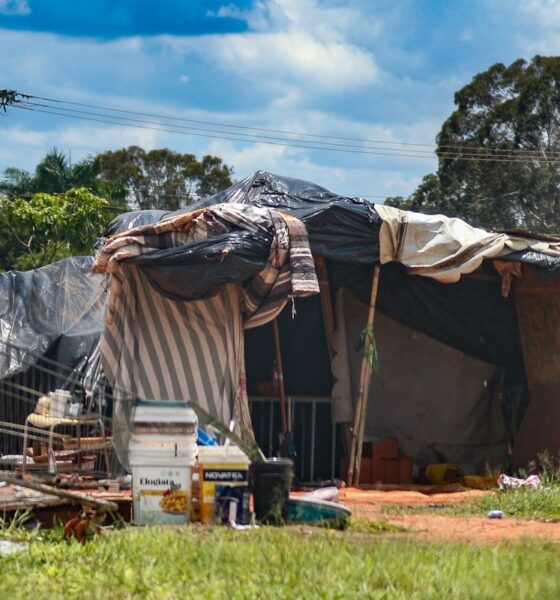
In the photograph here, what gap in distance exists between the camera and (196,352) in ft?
41.2

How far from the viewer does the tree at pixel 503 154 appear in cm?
3600

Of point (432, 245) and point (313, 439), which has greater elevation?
point (432, 245)

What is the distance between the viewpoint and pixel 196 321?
12602 mm

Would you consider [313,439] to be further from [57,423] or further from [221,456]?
[221,456]

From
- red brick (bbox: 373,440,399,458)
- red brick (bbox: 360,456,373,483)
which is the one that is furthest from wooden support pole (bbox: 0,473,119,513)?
red brick (bbox: 373,440,399,458)

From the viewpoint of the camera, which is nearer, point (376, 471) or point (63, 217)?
point (376, 471)

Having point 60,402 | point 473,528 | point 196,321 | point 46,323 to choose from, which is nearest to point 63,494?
point 473,528

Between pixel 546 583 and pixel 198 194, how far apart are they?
39.8m

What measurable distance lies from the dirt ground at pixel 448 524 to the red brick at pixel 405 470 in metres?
1.64

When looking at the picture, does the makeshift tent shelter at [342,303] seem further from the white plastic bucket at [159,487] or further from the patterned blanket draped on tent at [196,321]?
the white plastic bucket at [159,487]

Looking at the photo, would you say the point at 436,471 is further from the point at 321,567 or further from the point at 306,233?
the point at 321,567

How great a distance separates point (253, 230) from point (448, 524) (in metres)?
3.89

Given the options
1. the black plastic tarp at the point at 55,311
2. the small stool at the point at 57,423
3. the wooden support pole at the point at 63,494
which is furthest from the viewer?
the black plastic tarp at the point at 55,311

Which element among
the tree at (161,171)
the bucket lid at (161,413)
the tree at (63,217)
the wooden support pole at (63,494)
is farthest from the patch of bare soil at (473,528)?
Result: the tree at (161,171)
